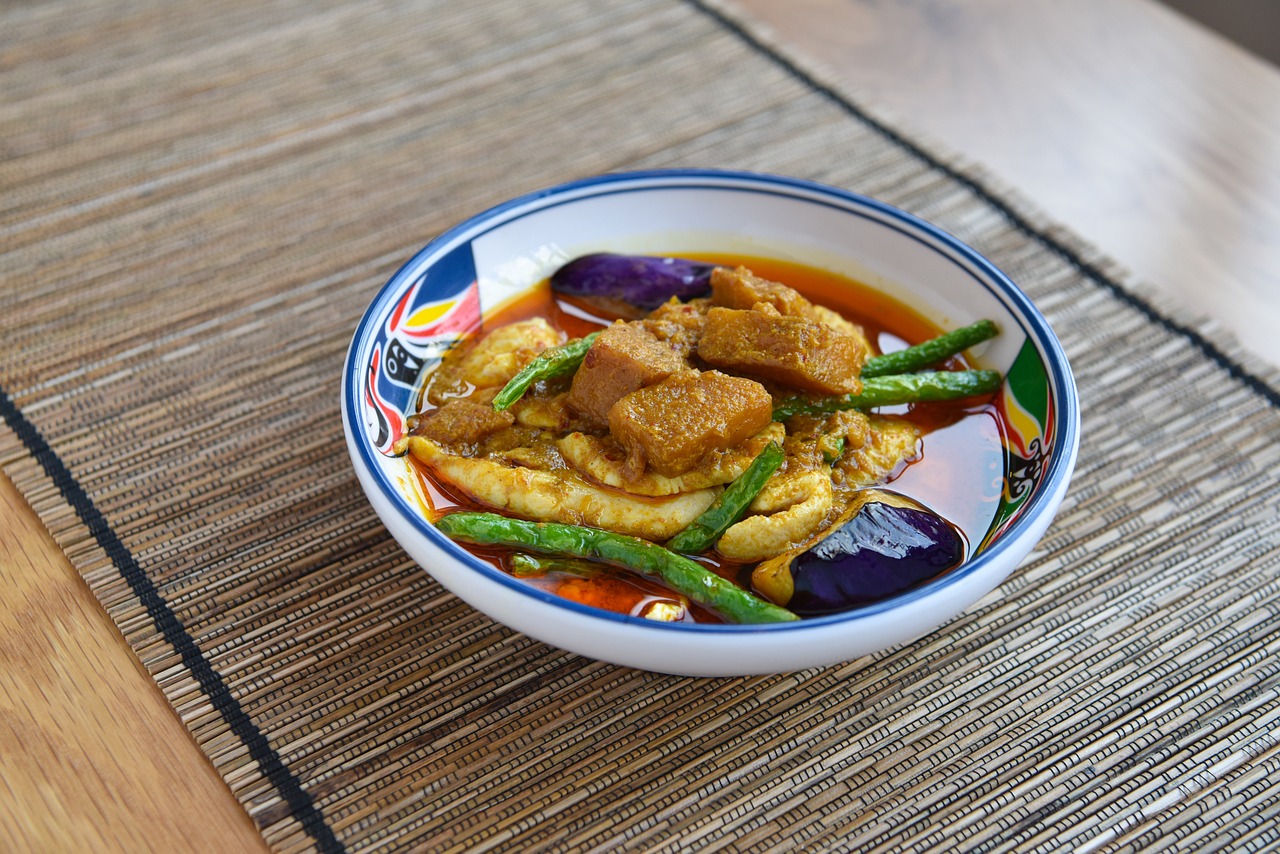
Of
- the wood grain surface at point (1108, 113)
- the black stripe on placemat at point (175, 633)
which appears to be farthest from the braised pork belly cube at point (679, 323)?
the wood grain surface at point (1108, 113)

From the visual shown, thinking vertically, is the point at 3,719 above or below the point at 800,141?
below

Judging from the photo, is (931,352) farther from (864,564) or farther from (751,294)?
(864,564)

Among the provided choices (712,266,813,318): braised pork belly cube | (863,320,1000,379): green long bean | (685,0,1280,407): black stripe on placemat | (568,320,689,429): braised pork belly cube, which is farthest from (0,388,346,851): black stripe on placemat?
(685,0,1280,407): black stripe on placemat

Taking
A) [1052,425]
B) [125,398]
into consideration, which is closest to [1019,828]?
[1052,425]

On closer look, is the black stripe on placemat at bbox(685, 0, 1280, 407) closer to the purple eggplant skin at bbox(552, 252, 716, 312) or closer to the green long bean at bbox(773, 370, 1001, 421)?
the green long bean at bbox(773, 370, 1001, 421)

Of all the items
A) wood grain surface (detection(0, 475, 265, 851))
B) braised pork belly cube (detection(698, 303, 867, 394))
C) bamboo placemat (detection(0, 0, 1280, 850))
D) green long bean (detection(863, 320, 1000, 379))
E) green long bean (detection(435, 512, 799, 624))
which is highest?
braised pork belly cube (detection(698, 303, 867, 394))

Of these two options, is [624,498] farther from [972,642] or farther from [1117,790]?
[1117,790]
